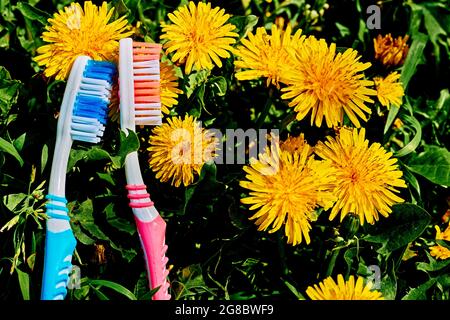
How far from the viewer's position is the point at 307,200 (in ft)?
4.00

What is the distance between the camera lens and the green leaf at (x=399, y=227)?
1.31 m

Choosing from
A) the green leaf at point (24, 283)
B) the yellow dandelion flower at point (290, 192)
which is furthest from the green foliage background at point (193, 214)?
the yellow dandelion flower at point (290, 192)

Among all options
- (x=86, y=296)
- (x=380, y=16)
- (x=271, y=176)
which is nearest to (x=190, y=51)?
(x=271, y=176)

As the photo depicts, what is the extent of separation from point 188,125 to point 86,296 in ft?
1.41

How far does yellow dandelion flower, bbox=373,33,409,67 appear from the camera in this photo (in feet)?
5.04

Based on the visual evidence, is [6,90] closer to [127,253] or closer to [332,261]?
[127,253]

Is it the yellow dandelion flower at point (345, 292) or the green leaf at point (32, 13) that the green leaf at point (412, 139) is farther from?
the green leaf at point (32, 13)

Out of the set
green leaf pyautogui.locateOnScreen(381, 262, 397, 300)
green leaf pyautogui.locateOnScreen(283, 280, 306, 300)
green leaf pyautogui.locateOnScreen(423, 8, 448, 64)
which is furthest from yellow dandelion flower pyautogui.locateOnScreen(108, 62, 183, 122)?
green leaf pyautogui.locateOnScreen(423, 8, 448, 64)

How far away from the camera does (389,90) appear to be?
1462 millimetres

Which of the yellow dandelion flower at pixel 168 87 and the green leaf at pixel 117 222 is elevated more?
the yellow dandelion flower at pixel 168 87

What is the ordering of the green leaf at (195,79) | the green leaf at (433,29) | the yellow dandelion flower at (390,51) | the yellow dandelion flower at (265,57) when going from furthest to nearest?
the green leaf at (433,29) < the yellow dandelion flower at (390,51) < the green leaf at (195,79) < the yellow dandelion flower at (265,57)

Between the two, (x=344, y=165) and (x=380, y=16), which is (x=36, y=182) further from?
A: (x=380, y=16)

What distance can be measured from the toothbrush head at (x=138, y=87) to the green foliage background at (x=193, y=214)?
0.20ft

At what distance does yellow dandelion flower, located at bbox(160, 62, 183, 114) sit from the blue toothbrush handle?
0.30 m
